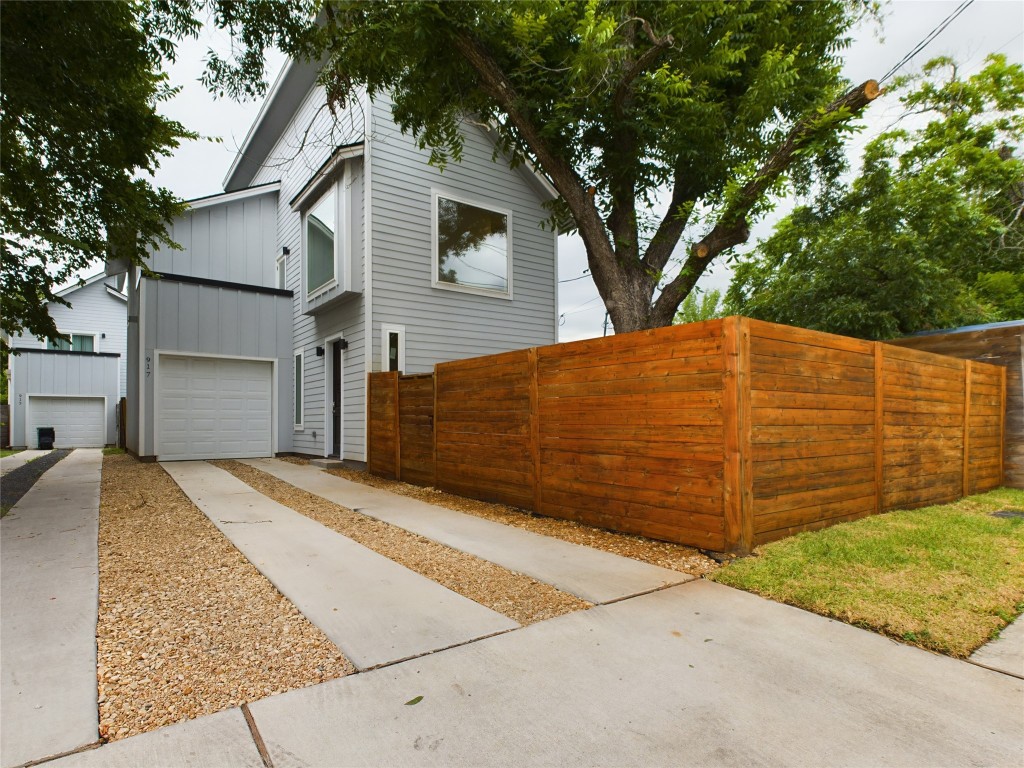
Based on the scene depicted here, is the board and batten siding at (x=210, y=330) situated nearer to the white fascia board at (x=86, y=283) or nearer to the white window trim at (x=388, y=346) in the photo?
Result: the white window trim at (x=388, y=346)

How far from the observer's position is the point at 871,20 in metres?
7.34

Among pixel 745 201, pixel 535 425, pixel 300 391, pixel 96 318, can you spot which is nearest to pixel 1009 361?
pixel 745 201

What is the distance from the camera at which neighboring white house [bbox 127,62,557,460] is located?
362 inches

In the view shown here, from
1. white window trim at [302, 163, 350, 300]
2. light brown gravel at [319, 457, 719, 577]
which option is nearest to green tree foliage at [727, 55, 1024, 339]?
light brown gravel at [319, 457, 719, 577]

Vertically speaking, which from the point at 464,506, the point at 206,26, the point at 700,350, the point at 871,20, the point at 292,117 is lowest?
the point at 464,506

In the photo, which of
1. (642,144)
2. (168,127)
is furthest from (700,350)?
(168,127)

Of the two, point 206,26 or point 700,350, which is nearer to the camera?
point 700,350

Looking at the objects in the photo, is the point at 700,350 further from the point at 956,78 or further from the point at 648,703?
the point at 956,78

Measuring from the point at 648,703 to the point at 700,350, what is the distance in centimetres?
259

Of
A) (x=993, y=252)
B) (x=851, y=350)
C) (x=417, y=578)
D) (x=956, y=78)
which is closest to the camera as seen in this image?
(x=417, y=578)

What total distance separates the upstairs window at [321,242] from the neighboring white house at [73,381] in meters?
9.89

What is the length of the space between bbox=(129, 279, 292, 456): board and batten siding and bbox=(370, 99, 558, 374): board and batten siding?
13.0ft

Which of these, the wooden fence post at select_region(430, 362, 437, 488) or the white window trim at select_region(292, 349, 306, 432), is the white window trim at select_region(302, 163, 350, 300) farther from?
the wooden fence post at select_region(430, 362, 437, 488)

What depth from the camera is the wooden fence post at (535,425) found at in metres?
5.40
